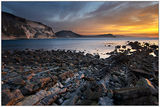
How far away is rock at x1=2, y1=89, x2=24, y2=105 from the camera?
2482mm

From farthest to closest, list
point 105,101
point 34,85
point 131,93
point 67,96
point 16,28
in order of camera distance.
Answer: point 16,28, point 34,85, point 67,96, point 105,101, point 131,93

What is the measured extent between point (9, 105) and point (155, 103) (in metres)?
3.54

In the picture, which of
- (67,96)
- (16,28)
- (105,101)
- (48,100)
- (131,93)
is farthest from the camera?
(16,28)

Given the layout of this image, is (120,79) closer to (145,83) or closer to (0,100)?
(145,83)

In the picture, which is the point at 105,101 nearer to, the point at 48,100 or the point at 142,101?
the point at 142,101

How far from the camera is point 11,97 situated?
260 cm

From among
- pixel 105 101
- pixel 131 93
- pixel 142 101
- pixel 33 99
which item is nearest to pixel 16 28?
pixel 33 99

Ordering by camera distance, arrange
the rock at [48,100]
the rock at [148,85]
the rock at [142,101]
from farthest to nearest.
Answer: the rock at [48,100] → the rock at [148,85] → the rock at [142,101]

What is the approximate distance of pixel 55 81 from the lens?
3963mm

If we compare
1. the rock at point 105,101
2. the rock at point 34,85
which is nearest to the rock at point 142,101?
the rock at point 105,101

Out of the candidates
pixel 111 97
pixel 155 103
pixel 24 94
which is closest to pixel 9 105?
pixel 24 94

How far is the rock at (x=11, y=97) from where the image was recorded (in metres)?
2.48

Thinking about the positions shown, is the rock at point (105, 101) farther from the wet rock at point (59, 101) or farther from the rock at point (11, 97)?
the rock at point (11, 97)

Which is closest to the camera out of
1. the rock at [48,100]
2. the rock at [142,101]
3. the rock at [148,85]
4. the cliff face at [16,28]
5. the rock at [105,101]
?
the rock at [142,101]
